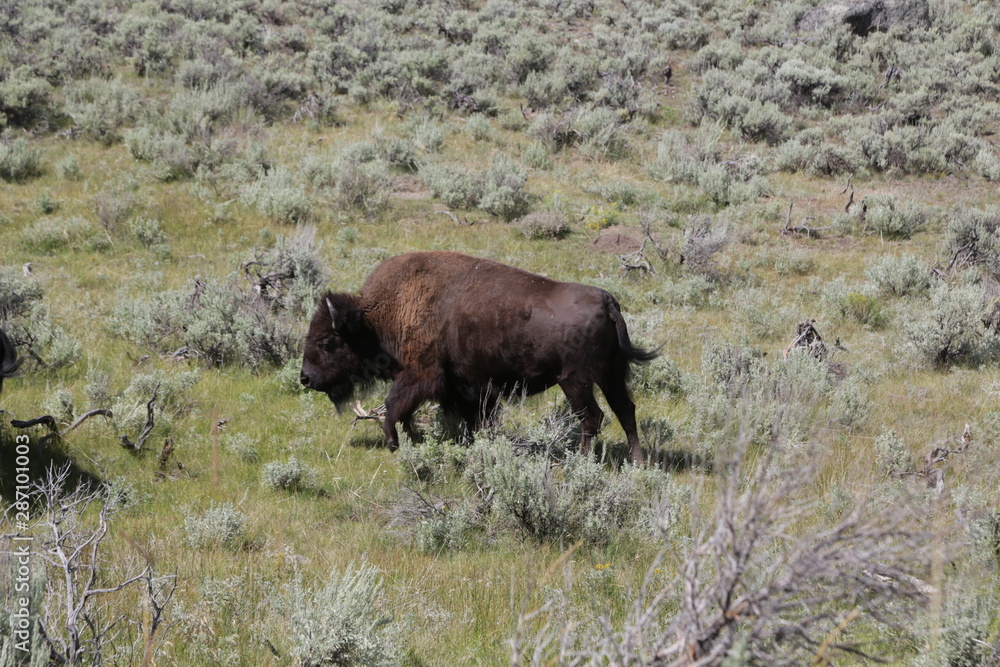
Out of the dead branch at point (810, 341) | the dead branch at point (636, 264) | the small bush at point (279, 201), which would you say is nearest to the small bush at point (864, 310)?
the dead branch at point (810, 341)

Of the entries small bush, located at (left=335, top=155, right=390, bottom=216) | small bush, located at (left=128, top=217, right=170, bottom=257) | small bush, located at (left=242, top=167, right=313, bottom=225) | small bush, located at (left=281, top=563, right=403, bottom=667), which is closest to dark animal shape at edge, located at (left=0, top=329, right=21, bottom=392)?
small bush, located at (left=281, top=563, right=403, bottom=667)

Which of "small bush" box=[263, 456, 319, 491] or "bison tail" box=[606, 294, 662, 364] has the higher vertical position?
"bison tail" box=[606, 294, 662, 364]

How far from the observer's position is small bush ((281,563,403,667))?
9.16ft

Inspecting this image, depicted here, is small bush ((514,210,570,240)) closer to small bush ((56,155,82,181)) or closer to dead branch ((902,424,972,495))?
dead branch ((902,424,972,495))

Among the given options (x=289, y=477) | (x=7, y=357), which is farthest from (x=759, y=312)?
(x=7, y=357)

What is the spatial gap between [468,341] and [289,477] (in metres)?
1.75

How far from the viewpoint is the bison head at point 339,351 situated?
639 cm

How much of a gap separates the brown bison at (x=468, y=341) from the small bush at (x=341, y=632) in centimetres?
265

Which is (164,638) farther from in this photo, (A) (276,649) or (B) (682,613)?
(B) (682,613)

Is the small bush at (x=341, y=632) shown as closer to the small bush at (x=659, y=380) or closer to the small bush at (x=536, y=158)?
the small bush at (x=659, y=380)

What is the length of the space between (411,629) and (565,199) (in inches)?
433

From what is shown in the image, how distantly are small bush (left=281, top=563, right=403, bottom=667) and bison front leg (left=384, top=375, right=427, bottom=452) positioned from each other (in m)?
2.94

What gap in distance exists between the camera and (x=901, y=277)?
1022cm

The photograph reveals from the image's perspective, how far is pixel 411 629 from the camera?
3.31 metres
